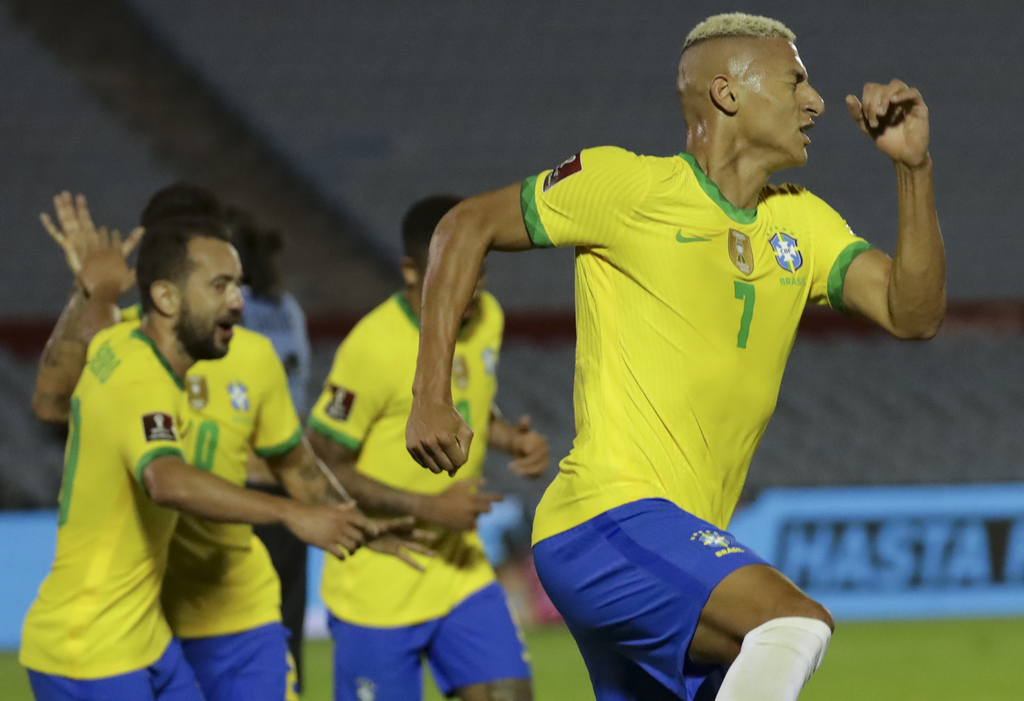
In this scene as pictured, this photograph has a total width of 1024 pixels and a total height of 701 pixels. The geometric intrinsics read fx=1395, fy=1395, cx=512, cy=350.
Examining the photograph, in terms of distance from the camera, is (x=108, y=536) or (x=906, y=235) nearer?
(x=906, y=235)

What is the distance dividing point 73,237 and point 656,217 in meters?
2.19

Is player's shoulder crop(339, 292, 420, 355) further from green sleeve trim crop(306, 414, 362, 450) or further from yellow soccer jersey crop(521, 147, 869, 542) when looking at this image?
yellow soccer jersey crop(521, 147, 869, 542)

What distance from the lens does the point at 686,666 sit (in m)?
2.71

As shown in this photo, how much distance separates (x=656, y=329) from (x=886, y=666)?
4.89m

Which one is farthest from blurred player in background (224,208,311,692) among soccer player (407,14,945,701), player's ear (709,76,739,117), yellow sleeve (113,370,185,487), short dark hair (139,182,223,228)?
player's ear (709,76,739,117)

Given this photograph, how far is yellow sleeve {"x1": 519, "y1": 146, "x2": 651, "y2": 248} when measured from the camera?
9.30 feet

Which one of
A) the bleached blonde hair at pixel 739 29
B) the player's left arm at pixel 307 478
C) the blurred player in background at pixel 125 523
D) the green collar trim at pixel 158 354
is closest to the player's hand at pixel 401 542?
the player's left arm at pixel 307 478

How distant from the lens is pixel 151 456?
3352 millimetres

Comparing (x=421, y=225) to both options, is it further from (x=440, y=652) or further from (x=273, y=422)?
(x=440, y=652)

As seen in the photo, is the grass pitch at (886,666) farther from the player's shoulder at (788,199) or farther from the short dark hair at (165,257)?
the player's shoulder at (788,199)

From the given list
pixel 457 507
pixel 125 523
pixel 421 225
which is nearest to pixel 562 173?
pixel 125 523

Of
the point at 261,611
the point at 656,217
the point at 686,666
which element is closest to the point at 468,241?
the point at 656,217

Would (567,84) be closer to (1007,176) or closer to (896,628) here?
(1007,176)

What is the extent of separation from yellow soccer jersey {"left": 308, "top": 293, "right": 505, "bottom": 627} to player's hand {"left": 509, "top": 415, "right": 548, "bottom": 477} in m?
0.13
